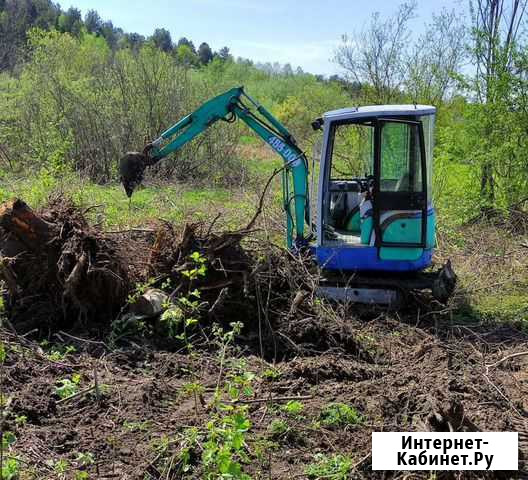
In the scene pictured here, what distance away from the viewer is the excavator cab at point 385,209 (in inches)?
284

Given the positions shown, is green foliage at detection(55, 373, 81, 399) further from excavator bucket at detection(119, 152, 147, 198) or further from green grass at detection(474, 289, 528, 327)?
green grass at detection(474, 289, 528, 327)

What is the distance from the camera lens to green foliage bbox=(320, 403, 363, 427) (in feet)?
14.7

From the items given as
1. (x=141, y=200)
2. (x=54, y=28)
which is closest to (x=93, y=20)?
(x=54, y=28)

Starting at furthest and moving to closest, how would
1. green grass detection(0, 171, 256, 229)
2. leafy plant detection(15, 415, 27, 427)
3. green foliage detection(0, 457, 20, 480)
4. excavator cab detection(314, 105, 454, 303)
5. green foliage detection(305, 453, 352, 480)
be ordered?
green grass detection(0, 171, 256, 229)
excavator cab detection(314, 105, 454, 303)
leafy plant detection(15, 415, 27, 427)
green foliage detection(305, 453, 352, 480)
green foliage detection(0, 457, 20, 480)

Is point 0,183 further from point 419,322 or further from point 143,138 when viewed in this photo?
point 419,322

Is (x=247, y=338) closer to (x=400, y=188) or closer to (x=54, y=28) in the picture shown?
(x=400, y=188)

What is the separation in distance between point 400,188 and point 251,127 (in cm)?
205

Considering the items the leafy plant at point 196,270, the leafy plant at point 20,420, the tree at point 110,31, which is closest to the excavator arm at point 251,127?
the leafy plant at point 196,270

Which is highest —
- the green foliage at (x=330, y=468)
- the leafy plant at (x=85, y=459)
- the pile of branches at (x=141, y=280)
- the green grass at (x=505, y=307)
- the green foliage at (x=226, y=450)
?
the pile of branches at (x=141, y=280)

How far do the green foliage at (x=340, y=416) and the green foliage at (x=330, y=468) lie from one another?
0.43 metres

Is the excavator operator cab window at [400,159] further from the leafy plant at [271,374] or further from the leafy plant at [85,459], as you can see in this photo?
the leafy plant at [85,459]

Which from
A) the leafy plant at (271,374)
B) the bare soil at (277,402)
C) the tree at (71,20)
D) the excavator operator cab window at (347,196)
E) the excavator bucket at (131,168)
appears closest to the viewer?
the bare soil at (277,402)

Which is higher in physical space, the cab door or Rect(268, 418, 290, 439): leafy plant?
the cab door

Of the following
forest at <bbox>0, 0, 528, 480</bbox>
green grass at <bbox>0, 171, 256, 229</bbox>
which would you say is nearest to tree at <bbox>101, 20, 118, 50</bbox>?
green grass at <bbox>0, 171, 256, 229</bbox>
